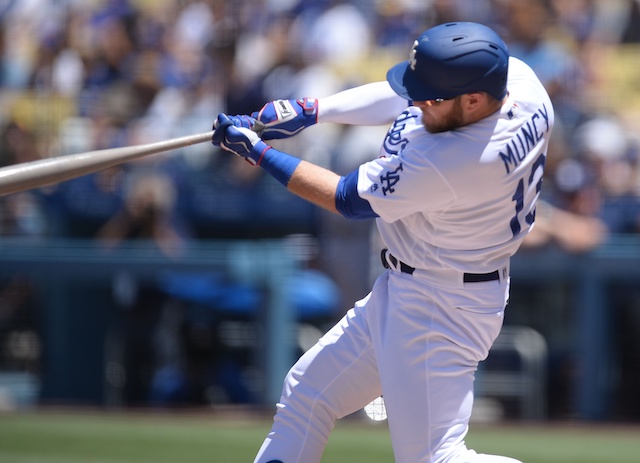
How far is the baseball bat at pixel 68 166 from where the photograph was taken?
3.41m

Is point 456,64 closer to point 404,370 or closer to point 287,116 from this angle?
point 287,116

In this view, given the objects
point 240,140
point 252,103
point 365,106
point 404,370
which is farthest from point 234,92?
point 404,370

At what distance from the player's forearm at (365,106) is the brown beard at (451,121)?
0.37 meters

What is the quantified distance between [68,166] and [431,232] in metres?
1.32

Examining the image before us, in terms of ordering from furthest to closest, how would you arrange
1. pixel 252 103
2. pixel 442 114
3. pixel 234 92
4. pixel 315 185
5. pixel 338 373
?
pixel 234 92
pixel 252 103
pixel 338 373
pixel 315 185
pixel 442 114

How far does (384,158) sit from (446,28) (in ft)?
1.38

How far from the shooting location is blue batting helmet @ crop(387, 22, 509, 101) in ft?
9.33

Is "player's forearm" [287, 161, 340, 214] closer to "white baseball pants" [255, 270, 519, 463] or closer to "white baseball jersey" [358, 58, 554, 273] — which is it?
"white baseball jersey" [358, 58, 554, 273]

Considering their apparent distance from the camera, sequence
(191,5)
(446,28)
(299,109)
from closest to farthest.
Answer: (446,28) → (299,109) → (191,5)

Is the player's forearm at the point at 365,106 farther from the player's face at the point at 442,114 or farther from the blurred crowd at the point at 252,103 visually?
the blurred crowd at the point at 252,103

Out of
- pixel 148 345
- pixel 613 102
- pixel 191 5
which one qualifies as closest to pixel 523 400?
pixel 613 102

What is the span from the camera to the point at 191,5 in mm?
9141

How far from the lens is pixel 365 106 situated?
11.0 ft

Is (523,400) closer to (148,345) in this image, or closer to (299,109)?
(148,345)
